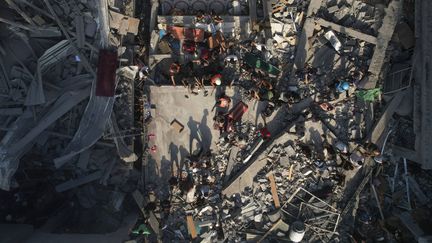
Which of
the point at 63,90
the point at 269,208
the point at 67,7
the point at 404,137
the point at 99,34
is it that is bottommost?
the point at 269,208

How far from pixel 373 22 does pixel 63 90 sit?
12534 mm

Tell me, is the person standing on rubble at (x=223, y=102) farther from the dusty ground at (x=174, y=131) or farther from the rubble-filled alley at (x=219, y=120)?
the dusty ground at (x=174, y=131)

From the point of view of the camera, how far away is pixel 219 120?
47.1 feet

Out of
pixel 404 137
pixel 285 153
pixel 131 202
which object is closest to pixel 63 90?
pixel 131 202

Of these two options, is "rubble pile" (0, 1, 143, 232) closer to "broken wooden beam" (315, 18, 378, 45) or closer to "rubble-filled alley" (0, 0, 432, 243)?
"rubble-filled alley" (0, 0, 432, 243)

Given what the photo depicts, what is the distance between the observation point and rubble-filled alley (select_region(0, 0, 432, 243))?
45.7ft

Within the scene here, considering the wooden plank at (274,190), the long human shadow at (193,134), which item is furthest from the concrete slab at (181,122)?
the wooden plank at (274,190)

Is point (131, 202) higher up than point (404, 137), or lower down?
lower down

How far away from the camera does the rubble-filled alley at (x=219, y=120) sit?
1393 centimetres

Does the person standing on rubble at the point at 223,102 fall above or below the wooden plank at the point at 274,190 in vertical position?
above

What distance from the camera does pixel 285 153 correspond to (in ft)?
47.1

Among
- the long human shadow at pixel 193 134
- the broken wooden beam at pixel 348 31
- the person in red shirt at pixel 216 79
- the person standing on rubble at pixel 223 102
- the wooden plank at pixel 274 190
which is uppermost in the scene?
the broken wooden beam at pixel 348 31

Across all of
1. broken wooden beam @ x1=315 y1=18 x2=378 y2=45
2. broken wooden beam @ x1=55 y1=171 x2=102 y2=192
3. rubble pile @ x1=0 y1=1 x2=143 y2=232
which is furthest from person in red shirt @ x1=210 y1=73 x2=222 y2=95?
broken wooden beam @ x1=55 y1=171 x2=102 y2=192

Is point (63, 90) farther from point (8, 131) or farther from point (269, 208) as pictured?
point (269, 208)
